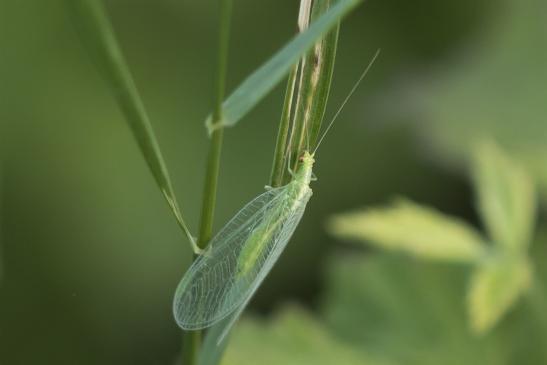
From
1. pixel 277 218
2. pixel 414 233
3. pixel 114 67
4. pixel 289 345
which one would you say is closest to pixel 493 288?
pixel 414 233

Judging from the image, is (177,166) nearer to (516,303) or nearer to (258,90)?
(516,303)

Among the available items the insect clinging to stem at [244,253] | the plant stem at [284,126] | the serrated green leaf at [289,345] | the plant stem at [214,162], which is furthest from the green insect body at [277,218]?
the serrated green leaf at [289,345]

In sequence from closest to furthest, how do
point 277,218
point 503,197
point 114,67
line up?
point 114,67 < point 277,218 < point 503,197

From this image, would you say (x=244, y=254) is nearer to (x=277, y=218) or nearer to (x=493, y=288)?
(x=277, y=218)

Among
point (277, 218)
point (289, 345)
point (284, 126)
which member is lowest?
point (289, 345)

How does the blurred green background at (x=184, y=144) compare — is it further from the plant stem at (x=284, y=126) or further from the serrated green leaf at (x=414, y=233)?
the plant stem at (x=284, y=126)

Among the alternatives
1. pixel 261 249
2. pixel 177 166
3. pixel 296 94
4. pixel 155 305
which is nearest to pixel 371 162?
pixel 177 166

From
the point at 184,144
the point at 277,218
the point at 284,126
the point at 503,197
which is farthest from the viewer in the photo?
the point at 184,144

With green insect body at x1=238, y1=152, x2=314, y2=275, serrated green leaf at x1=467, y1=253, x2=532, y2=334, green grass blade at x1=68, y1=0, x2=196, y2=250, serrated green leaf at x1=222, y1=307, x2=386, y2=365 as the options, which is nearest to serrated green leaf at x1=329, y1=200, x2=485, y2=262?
serrated green leaf at x1=467, y1=253, x2=532, y2=334
